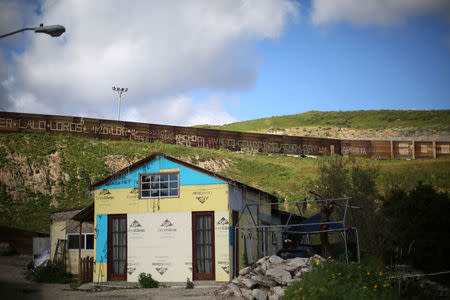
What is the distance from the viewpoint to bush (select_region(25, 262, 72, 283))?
2112cm

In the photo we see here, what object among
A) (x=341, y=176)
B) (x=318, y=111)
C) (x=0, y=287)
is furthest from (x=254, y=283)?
(x=318, y=111)

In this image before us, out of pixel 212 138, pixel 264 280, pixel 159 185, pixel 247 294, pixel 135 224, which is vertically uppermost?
pixel 212 138

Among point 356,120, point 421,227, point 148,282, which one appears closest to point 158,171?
point 148,282

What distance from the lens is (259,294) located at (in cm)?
1485

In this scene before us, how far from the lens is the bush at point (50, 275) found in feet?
69.3

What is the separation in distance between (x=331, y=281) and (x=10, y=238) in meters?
24.7

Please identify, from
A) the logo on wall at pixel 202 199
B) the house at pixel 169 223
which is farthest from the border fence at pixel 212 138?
the logo on wall at pixel 202 199

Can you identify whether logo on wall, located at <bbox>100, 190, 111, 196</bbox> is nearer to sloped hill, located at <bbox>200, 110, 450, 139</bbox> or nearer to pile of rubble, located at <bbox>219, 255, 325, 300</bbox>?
pile of rubble, located at <bbox>219, 255, 325, 300</bbox>

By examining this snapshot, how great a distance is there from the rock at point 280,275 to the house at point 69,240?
11548 millimetres

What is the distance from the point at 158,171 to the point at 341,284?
964cm

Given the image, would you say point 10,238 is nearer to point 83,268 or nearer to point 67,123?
point 83,268

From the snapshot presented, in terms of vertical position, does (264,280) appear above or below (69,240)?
below

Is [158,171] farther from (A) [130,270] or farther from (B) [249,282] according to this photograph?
(B) [249,282]

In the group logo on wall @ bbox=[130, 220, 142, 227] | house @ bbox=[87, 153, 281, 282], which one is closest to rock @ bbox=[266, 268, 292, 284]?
house @ bbox=[87, 153, 281, 282]
